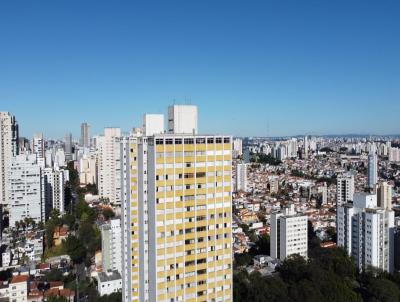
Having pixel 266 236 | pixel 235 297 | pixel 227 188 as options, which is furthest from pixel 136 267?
pixel 266 236

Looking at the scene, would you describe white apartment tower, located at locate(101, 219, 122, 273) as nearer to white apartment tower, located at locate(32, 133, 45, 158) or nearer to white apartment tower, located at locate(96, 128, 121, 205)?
white apartment tower, located at locate(96, 128, 121, 205)

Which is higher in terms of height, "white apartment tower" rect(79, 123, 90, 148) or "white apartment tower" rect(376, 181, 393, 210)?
"white apartment tower" rect(79, 123, 90, 148)

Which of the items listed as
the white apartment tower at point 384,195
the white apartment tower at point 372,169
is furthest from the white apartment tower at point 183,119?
the white apartment tower at point 372,169

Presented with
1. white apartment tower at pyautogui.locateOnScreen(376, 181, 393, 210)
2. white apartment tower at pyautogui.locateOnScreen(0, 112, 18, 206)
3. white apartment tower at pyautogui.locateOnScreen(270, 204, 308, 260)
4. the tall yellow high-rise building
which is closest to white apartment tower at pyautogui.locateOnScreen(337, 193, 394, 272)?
white apartment tower at pyautogui.locateOnScreen(270, 204, 308, 260)

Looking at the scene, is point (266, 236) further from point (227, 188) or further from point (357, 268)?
point (227, 188)

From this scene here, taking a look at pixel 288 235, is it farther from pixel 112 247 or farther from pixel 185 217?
pixel 185 217

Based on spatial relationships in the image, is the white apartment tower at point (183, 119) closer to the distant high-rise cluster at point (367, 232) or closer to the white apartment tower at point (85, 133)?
the distant high-rise cluster at point (367, 232)

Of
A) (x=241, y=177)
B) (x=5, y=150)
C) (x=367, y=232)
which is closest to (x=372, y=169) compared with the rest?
(x=241, y=177)
